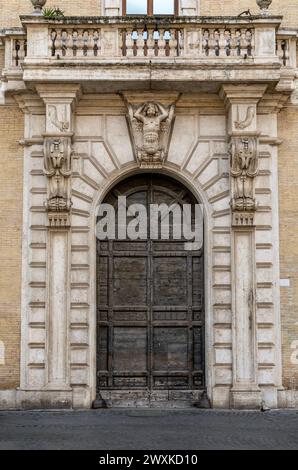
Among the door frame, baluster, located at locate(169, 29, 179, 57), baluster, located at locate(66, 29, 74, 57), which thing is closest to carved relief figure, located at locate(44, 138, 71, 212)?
the door frame

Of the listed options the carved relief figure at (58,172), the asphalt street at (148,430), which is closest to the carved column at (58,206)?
the carved relief figure at (58,172)

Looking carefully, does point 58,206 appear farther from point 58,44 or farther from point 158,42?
point 158,42

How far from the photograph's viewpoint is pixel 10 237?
1672 centimetres

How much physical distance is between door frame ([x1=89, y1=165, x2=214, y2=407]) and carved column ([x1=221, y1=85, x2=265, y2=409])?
0.48 metres

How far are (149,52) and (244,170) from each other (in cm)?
292

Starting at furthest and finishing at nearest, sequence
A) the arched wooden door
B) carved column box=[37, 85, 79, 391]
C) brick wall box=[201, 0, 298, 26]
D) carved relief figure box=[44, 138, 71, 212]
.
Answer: brick wall box=[201, 0, 298, 26] → the arched wooden door → carved relief figure box=[44, 138, 71, 212] → carved column box=[37, 85, 79, 391]

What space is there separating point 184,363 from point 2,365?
3.52 meters

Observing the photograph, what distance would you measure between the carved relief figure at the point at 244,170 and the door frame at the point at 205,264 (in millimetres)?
681

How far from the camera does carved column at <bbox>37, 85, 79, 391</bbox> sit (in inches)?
637

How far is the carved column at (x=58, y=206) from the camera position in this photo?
16.2 metres

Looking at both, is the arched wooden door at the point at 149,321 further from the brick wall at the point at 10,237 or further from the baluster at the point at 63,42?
the baluster at the point at 63,42

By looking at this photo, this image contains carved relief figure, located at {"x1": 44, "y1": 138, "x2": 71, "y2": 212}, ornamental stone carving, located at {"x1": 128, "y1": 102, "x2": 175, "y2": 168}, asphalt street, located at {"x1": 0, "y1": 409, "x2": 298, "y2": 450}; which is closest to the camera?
asphalt street, located at {"x1": 0, "y1": 409, "x2": 298, "y2": 450}

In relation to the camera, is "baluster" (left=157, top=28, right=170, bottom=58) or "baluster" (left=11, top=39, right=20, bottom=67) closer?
"baluster" (left=157, top=28, right=170, bottom=58)

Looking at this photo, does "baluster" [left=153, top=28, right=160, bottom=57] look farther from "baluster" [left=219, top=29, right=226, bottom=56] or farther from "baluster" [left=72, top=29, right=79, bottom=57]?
"baluster" [left=72, top=29, right=79, bottom=57]
